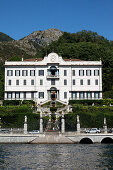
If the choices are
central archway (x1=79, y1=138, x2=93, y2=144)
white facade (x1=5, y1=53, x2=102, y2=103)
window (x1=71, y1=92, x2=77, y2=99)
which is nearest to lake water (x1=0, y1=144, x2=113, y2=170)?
central archway (x1=79, y1=138, x2=93, y2=144)

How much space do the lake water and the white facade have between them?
128 ft

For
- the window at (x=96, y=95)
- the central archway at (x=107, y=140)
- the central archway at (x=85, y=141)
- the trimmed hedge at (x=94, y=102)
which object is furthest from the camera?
the window at (x=96, y=95)

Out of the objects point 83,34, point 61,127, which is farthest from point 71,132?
point 83,34

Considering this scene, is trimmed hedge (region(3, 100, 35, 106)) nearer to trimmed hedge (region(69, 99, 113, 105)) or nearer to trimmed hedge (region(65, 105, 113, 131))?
trimmed hedge (region(69, 99, 113, 105))

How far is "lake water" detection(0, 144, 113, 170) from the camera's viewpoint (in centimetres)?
3734

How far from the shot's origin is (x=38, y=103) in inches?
3361

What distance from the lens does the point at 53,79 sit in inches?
3492

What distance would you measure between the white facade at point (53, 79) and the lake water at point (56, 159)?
3915cm

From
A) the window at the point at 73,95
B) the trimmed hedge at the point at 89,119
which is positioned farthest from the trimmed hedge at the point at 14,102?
the trimmed hedge at the point at 89,119

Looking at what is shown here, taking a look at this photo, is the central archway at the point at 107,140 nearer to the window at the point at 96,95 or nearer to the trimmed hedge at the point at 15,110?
the trimmed hedge at the point at 15,110

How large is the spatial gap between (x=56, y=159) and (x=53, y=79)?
1876 inches

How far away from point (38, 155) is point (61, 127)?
61.6 ft

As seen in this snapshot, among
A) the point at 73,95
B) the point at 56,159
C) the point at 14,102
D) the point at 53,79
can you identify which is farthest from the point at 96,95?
the point at 56,159

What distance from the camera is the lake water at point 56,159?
37.3 metres
